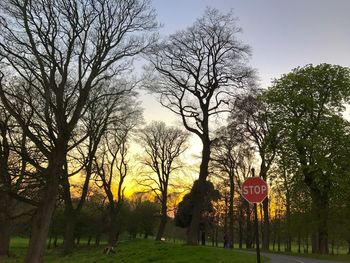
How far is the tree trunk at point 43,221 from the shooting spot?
18372mm

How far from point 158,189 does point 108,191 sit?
45.2 feet

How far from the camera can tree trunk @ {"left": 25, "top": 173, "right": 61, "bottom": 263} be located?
60.3ft

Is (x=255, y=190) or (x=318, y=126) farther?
(x=318, y=126)

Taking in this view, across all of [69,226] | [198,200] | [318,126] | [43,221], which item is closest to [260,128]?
[318,126]

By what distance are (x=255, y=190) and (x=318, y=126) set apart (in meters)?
27.7

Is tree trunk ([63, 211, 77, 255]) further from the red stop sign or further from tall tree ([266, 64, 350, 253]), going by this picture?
the red stop sign

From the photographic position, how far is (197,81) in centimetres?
3325

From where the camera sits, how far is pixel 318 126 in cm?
3872

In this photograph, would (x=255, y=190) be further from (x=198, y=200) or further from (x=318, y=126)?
(x=318, y=126)

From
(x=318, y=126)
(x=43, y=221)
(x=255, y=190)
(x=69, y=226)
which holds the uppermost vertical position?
(x=318, y=126)

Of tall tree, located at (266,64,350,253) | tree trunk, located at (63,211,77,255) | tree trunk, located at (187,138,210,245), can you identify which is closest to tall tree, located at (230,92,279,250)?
tall tree, located at (266,64,350,253)

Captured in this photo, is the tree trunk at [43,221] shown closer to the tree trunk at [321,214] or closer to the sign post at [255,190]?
the sign post at [255,190]

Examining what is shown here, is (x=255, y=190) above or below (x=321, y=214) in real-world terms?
below

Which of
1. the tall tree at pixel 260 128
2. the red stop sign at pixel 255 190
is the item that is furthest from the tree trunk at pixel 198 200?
the red stop sign at pixel 255 190
